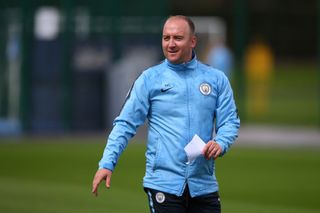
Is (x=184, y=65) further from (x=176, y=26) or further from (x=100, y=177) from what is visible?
(x=100, y=177)

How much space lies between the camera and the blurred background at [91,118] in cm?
1350

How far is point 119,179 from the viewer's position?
1534 centimetres

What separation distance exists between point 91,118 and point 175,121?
53.1ft

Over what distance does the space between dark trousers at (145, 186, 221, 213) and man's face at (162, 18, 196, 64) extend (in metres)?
0.91

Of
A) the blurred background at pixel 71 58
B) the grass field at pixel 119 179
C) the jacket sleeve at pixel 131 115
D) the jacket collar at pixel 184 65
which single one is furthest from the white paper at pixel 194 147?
the blurred background at pixel 71 58

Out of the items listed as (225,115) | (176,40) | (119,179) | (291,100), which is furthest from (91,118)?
(291,100)

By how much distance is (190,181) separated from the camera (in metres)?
6.90

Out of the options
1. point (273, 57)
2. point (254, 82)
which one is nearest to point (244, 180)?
point (254, 82)

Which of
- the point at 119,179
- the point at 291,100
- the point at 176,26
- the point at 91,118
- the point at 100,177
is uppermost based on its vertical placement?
the point at 176,26

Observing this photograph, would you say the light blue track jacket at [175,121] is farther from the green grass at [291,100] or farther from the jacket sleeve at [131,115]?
the green grass at [291,100]

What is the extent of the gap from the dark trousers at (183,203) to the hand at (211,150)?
0.30 meters

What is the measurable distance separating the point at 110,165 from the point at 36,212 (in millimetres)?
4662

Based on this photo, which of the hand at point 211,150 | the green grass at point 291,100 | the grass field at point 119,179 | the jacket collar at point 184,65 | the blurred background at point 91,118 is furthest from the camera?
the green grass at point 291,100

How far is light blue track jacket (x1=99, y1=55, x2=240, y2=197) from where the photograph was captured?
691 centimetres
